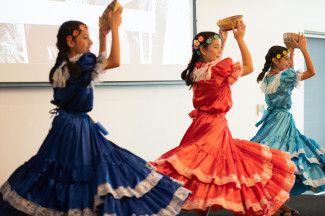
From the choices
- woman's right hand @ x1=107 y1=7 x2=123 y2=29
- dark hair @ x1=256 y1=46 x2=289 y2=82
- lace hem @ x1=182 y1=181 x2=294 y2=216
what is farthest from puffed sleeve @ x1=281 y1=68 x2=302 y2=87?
woman's right hand @ x1=107 y1=7 x2=123 y2=29

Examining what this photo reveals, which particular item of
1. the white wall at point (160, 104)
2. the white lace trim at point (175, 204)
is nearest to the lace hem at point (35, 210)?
the white lace trim at point (175, 204)

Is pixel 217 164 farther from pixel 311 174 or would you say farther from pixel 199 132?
pixel 311 174

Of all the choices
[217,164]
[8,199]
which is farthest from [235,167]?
[8,199]

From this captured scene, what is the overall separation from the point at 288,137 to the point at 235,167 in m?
0.92

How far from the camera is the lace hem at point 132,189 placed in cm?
223

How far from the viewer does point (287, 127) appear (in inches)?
144

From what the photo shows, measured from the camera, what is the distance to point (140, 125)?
14.0 feet

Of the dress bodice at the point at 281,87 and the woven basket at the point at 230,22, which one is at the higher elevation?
the woven basket at the point at 230,22

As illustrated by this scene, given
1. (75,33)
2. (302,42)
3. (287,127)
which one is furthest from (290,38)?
(75,33)

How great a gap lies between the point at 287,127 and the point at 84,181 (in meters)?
1.85

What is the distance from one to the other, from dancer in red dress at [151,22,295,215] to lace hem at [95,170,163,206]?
0.38 metres

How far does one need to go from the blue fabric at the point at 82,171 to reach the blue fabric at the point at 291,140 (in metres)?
1.37

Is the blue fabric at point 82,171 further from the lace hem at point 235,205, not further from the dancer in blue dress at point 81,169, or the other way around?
the lace hem at point 235,205

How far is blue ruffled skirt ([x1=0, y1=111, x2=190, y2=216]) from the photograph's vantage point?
2256 millimetres
